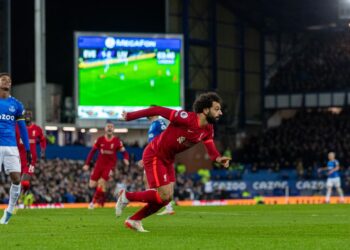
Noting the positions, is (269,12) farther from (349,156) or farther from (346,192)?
(346,192)

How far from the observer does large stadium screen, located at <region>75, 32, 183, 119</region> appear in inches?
2069

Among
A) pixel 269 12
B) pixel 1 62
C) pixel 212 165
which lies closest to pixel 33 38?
pixel 1 62

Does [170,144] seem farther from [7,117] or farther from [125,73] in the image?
[125,73]

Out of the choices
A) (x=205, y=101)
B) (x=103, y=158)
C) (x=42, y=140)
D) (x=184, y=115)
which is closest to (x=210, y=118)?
(x=205, y=101)

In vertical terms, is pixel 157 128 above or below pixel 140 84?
below

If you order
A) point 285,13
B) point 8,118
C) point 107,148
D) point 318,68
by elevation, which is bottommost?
point 107,148

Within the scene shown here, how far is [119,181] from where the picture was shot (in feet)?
157

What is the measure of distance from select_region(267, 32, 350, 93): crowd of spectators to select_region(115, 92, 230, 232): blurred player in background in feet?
184

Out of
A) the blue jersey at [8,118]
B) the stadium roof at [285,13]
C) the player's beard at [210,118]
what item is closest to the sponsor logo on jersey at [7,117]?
the blue jersey at [8,118]

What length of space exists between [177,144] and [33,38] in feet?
148

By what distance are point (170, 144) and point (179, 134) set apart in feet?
0.94

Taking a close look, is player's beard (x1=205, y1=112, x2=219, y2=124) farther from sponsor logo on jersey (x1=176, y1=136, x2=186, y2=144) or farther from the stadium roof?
the stadium roof

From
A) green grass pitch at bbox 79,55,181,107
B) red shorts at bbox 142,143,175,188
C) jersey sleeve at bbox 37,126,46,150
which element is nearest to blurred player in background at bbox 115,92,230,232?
red shorts at bbox 142,143,175,188

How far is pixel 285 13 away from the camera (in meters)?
71.6
